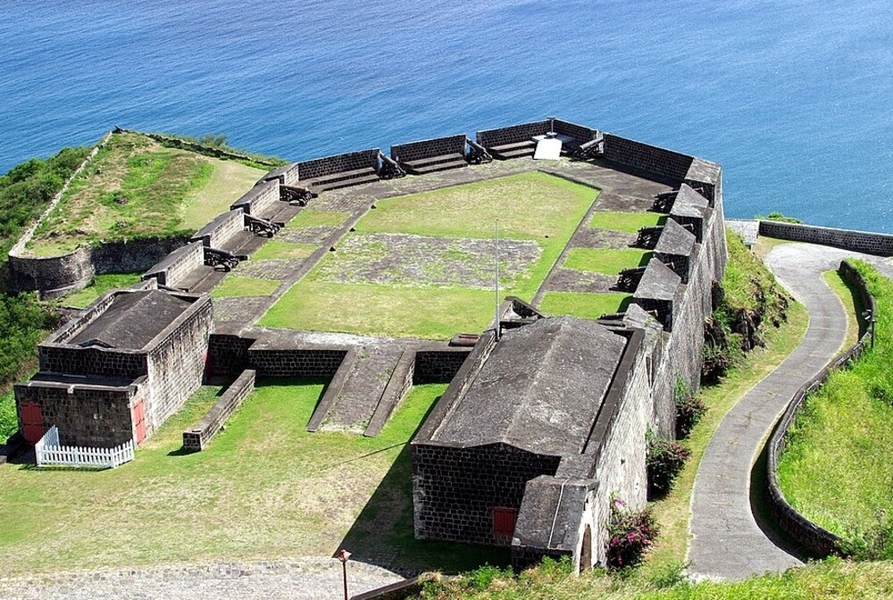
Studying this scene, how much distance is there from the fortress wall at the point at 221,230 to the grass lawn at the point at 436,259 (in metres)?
2.22

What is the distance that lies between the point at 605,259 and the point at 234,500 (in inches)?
597

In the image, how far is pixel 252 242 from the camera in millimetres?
37094

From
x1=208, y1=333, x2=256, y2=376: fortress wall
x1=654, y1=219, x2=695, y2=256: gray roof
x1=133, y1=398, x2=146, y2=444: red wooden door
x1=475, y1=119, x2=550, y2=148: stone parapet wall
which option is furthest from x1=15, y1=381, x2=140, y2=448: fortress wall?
x1=475, y1=119, x2=550, y2=148: stone parapet wall

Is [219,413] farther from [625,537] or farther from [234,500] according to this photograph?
[625,537]

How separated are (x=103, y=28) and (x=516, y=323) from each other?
8859cm

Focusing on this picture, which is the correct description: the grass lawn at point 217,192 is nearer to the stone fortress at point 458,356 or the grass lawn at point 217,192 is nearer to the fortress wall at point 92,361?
the stone fortress at point 458,356

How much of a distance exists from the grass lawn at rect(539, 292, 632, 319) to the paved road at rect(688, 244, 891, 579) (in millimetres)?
4071

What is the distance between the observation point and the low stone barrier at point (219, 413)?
25.7m

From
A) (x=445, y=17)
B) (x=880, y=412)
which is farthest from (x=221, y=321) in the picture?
(x=445, y=17)

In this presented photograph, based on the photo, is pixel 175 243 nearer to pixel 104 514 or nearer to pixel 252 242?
pixel 252 242

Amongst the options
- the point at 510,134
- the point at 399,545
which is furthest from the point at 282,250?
the point at 399,545

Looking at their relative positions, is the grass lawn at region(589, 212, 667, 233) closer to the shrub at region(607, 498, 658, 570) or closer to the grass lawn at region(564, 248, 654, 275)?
the grass lawn at region(564, 248, 654, 275)

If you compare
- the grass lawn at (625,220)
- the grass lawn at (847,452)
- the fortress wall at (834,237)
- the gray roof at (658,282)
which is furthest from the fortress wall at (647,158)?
the gray roof at (658,282)

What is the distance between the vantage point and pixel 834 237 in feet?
153
